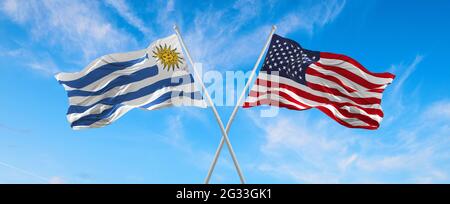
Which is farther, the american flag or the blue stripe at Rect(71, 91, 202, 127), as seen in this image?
the american flag

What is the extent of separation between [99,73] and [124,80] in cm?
102

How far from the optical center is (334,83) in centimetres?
1833

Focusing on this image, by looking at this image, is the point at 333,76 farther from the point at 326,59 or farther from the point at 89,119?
→ the point at 89,119

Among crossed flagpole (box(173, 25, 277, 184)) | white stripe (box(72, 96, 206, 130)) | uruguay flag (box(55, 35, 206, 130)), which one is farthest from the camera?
uruguay flag (box(55, 35, 206, 130))

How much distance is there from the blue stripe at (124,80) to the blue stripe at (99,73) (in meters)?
0.29

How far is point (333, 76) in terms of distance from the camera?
18375mm

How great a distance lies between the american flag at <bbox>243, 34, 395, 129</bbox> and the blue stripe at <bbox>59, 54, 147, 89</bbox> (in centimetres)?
532

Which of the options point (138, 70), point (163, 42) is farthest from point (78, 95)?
point (163, 42)

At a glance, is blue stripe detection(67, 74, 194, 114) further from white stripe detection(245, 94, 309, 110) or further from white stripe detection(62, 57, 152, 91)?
white stripe detection(245, 94, 309, 110)

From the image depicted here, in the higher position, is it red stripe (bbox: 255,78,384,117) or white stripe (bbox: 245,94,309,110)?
red stripe (bbox: 255,78,384,117)

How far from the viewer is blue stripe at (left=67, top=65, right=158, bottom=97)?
18.2 meters

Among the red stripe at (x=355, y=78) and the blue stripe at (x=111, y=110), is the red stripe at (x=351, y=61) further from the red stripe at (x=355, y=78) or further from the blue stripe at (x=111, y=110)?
the blue stripe at (x=111, y=110)

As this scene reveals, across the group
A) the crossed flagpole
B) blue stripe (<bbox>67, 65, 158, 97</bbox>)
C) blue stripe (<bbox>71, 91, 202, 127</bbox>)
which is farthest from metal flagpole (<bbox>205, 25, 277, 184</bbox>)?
blue stripe (<bbox>67, 65, 158, 97</bbox>)

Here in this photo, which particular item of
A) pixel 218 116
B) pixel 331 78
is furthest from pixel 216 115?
pixel 331 78
